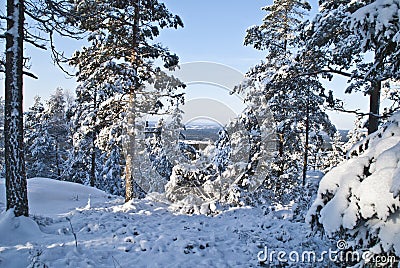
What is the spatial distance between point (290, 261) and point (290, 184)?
8433mm

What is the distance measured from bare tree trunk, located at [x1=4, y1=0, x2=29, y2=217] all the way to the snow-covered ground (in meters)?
0.56

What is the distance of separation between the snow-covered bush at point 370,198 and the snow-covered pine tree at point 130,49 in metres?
9.03

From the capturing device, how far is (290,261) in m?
6.23

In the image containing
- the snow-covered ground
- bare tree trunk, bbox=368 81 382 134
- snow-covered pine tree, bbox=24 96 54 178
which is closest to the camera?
the snow-covered ground

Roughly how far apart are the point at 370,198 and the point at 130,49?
35.7 ft

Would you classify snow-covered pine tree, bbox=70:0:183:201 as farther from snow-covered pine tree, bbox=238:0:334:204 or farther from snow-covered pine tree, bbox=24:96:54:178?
snow-covered pine tree, bbox=24:96:54:178

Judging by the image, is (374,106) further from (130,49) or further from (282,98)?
(130,49)

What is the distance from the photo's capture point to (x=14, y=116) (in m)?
7.57

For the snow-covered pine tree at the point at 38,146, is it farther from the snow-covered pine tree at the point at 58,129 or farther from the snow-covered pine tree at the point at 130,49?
the snow-covered pine tree at the point at 130,49

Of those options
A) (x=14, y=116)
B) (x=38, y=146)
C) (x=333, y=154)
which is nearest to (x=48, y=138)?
(x=38, y=146)

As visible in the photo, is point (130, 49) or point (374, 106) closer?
point (374, 106)

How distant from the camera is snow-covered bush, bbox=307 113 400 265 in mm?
3055

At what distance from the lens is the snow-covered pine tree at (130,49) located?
11.1 m

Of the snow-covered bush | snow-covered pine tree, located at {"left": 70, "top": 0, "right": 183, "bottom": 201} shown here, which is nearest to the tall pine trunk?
snow-covered pine tree, located at {"left": 70, "top": 0, "right": 183, "bottom": 201}
